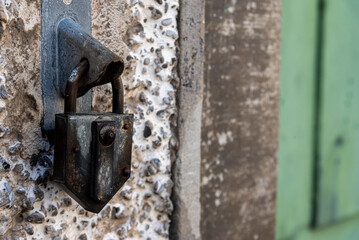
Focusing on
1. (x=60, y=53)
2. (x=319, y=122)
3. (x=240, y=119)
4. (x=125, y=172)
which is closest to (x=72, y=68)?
(x=60, y=53)

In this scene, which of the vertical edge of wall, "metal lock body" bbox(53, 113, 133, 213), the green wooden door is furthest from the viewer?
the green wooden door

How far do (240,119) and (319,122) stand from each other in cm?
54

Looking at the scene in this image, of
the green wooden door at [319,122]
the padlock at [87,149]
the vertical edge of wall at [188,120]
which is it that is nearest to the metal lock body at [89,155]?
the padlock at [87,149]

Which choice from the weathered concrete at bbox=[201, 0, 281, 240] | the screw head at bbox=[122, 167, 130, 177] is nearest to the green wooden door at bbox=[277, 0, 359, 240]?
the weathered concrete at bbox=[201, 0, 281, 240]

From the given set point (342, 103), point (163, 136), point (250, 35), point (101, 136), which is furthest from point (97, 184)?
point (342, 103)

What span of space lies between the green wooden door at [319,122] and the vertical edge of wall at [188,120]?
48 cm

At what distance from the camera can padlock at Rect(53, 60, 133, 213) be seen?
0.52m

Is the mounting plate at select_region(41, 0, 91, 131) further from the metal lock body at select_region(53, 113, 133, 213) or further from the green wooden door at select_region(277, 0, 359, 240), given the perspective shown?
the green wooden door at select_region(277, 0, 359, 240)

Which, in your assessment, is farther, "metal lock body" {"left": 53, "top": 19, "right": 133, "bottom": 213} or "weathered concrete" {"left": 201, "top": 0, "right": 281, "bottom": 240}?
"weathered concrete" {"left": 201, "top": 0, "right": 281, "bottom": 240}

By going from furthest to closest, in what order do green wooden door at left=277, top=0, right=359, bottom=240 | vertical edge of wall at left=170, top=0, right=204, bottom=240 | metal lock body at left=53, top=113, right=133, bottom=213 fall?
green wooden door at left=277, top=0, right=359, bottom=240 < vertical edge of wall at left=170, top=0, right=204, bottom=240 < metal lock body at left=53, top=113, right=133, bottom=213

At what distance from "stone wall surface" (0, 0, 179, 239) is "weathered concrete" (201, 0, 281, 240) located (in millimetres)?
95

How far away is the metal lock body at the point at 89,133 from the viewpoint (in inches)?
20.6

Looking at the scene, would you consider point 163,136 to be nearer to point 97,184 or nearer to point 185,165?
point 185,165

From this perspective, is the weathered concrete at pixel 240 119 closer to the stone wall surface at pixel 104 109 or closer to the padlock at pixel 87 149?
the stone wall surface at pixel 104 109
